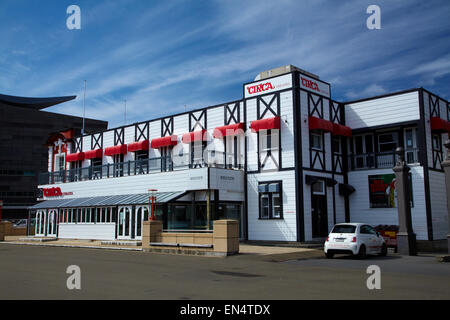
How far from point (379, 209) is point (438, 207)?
3.15 m

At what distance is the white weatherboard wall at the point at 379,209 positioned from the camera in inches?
913

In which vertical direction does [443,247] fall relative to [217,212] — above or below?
below

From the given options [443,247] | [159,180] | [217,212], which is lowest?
[443,247]

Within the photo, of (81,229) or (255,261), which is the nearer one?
(255,261)

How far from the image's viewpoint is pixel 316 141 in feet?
81.5

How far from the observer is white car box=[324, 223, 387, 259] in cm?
1666

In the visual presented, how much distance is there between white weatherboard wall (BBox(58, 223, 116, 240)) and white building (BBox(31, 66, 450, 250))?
0.34 ft

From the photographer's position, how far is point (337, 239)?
17.0 meters

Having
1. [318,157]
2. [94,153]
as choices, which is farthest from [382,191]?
[94,153]

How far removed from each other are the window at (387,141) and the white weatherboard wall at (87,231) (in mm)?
16869
